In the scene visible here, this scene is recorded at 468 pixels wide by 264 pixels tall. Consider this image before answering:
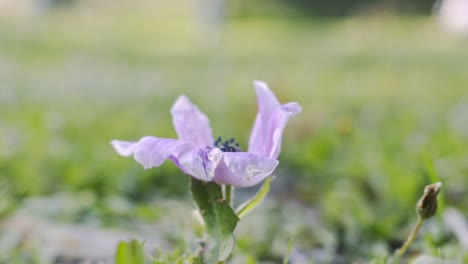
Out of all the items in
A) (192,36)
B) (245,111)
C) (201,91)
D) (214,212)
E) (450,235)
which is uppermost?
(214,212)

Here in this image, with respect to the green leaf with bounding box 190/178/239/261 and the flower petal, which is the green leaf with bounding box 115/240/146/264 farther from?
the flower petal

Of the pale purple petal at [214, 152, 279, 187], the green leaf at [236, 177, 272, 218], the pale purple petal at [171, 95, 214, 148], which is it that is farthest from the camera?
the pale purple petal at [171, 95, 214, 148]

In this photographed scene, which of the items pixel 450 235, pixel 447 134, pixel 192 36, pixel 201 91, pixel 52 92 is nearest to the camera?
pixel 450 235

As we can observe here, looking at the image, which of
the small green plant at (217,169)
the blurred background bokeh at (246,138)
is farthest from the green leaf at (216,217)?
the blurred background bokeh at (246,138)

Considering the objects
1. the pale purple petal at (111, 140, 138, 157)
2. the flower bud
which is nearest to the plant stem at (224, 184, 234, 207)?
the pale purple petal at (111, 140, 138, 157)

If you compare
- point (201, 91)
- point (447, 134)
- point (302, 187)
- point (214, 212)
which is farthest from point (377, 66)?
point (214, 212)

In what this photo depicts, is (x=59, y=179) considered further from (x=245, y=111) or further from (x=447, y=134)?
(x=447, y=134)

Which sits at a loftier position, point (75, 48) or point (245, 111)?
point (245, 111)
